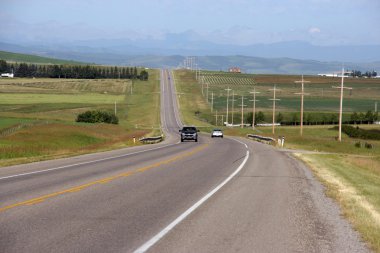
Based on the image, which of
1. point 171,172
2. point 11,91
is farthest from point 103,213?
point 11,91

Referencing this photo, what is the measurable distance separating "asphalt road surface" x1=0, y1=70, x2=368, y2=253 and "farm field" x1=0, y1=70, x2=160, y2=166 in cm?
3021

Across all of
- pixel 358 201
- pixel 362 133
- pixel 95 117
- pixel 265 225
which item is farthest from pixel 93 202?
Answer: pixel 95 117

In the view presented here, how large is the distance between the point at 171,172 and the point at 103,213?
36.7ft

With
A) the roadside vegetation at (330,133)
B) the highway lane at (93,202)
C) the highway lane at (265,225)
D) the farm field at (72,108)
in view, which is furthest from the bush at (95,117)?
the highway lane at (265,225)

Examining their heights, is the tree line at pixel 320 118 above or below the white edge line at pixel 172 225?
below

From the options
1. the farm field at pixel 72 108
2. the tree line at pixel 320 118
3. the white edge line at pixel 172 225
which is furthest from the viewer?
the tree line at pixel 320 118

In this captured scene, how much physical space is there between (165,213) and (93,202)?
7.55 ft

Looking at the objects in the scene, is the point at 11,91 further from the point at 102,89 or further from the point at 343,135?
the point at 343,135

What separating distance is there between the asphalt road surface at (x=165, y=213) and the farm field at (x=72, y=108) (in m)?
30.2

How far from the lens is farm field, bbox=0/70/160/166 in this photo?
60125 mm

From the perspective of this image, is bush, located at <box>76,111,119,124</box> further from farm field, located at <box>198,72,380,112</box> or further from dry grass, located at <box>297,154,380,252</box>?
dry grass, located at <box>297,154,380,252</box>

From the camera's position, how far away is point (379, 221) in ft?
43.5

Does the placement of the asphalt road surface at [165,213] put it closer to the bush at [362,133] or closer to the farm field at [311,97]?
the bush at [362,133]

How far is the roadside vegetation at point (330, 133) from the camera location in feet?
54.7
